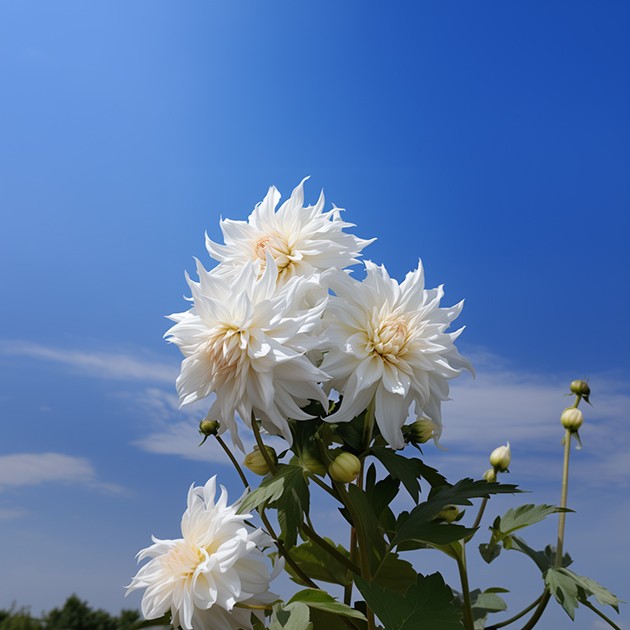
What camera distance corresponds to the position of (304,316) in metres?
1.40

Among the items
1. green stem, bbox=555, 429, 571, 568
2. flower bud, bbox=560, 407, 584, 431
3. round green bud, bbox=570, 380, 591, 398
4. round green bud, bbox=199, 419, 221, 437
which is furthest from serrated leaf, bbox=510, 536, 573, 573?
round green bud, bbox=199, 419, 221, 437

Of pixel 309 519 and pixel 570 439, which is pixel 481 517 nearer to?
pixel 570 439

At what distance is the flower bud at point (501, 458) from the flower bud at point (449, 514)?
32 centimetres

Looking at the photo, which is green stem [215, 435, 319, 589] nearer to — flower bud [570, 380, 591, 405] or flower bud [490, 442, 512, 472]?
flower bud [490, 442, 512, 472]

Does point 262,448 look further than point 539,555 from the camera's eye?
No

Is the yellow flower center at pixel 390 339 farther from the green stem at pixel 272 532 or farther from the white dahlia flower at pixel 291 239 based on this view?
the green stem at pixel 272 532

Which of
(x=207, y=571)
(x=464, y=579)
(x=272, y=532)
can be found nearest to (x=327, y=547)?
(x=272, y=532)

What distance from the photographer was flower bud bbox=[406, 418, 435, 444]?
160 cm

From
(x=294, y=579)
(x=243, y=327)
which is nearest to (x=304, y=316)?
(x=243, y=327)

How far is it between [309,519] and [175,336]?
18.7 inches

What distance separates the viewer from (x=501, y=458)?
6.34ft

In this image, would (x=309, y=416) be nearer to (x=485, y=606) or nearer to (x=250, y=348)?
(x=250, y=348)

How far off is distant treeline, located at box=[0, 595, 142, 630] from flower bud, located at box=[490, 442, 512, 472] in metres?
0.94

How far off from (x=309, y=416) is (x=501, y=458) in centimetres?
74
